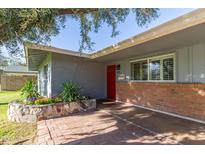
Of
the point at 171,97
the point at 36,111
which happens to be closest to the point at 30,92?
the point at 36,111

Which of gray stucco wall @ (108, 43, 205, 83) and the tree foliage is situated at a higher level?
the tree foliage

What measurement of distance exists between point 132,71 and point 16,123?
19.8 feet

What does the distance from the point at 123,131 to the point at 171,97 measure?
9.85 feet

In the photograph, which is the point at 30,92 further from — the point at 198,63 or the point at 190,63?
the point at 198,63

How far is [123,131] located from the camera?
212 inches

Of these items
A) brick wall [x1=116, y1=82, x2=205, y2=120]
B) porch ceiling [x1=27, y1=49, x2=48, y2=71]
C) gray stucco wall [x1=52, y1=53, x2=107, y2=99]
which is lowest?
brick wall [x1=116, y1=82, x2=205, y2=120]

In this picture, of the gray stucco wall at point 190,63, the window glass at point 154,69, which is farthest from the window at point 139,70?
the gray stucco wall at point 190,63

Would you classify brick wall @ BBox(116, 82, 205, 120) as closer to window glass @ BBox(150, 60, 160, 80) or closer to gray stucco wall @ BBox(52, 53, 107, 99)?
window glass @ BBox(150, 60, 160, 80)

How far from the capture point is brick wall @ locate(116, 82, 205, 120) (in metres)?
6.25

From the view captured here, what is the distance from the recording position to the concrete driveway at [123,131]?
4.65 m

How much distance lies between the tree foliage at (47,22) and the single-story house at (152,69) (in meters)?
0.95

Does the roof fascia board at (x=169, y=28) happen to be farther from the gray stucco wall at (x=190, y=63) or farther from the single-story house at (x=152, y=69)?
the gray stucco wall at (x=190, y=63)

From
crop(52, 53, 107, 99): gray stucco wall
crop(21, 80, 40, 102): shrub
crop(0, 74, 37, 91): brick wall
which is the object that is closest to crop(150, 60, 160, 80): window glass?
crop(52, 53, 107, 99): gray stucco wall
